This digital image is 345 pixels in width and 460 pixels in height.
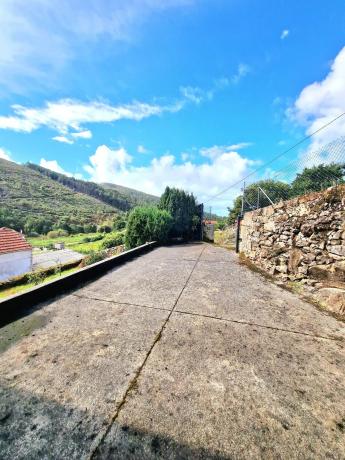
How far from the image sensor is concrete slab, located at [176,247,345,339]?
8.65 feet

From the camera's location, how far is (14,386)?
158cm

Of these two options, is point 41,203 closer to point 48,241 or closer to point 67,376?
point 48,241

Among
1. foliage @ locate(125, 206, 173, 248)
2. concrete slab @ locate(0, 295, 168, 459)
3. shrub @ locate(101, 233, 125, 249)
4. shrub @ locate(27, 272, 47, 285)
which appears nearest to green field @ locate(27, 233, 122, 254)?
shrub @ locate(101, 233, 125, 249)

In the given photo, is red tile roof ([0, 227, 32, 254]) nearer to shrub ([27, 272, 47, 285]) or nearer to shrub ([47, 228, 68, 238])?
shrub ([27, 272, 47, 285])

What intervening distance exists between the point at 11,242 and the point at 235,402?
1950 cm

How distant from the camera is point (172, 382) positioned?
1.64 m

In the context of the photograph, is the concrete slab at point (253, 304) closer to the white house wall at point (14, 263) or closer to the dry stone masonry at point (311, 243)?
the dry stone masonry at point (311, 243)

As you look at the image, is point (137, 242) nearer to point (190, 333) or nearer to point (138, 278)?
point (138, 278)

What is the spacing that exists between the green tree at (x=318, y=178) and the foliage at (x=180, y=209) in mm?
8212

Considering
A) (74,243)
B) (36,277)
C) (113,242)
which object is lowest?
(74,243)

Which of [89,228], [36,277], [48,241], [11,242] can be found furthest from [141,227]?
[89,228]

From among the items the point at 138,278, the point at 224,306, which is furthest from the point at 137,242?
the point at 224,306

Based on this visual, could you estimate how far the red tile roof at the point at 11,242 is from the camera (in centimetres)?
1523

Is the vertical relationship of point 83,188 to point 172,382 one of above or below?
above
